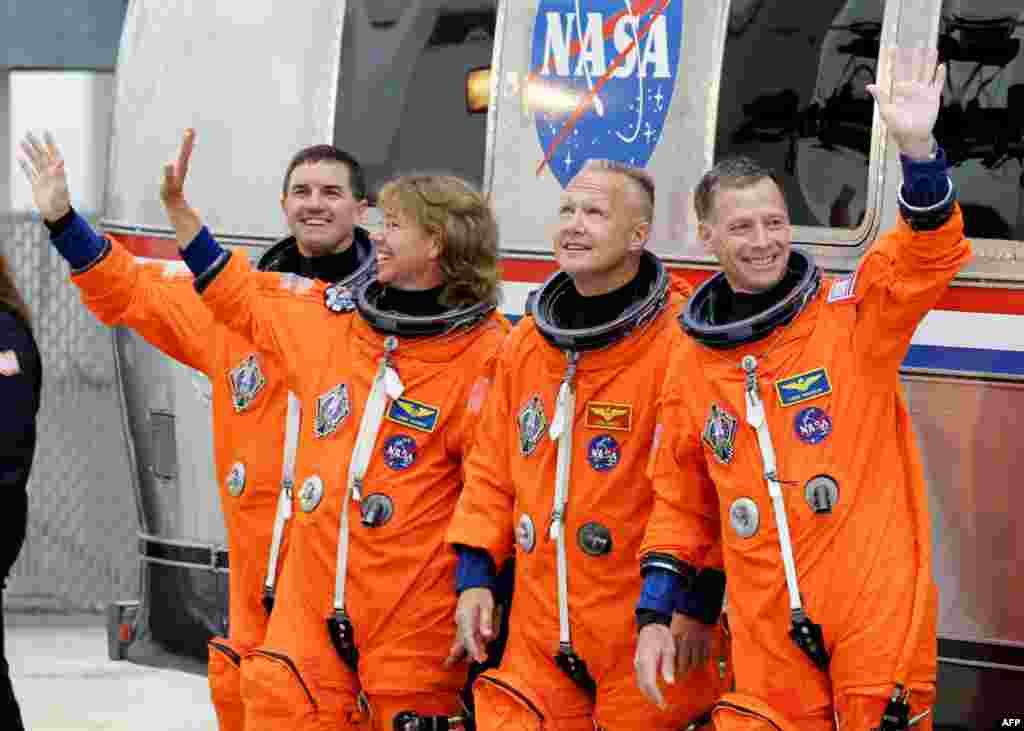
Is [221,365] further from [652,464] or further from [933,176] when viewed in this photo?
[933,176]

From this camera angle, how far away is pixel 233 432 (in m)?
6.69

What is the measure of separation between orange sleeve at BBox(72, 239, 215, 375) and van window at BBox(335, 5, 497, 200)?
2.68 ft

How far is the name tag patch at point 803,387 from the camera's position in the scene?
200 inches

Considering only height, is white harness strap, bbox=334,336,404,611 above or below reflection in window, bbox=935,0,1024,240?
below

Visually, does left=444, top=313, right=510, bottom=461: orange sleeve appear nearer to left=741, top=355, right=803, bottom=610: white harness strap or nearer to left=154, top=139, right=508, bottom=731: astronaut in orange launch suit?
left=154, top=139, right=508, bottom=731: astronaut in orange launch suit

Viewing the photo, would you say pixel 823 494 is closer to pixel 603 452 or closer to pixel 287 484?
pixel 603 452

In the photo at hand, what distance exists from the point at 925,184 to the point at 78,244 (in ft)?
8.19

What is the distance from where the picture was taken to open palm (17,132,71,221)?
6250 millimetres

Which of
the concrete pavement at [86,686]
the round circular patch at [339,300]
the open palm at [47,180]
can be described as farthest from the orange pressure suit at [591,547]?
the concrete pavement at [86,686]

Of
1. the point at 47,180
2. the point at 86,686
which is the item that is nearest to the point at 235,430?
→ the point at 47,180

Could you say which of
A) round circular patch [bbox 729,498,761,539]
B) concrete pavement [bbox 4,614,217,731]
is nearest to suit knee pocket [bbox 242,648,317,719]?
round circular patch [bbox 729,498,761,539]

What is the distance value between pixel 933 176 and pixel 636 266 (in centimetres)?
105

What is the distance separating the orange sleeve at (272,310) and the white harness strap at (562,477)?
841 mm

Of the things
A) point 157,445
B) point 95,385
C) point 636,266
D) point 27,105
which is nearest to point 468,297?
point 636,266
